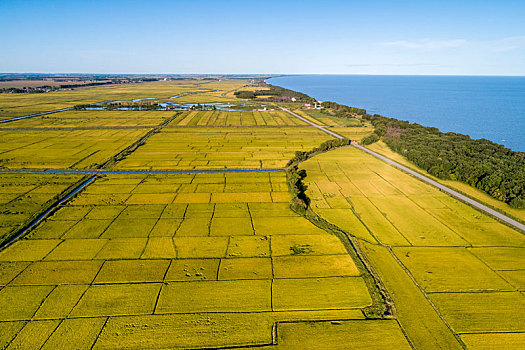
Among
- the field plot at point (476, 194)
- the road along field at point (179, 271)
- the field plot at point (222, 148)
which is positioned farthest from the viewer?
the field plot at point (222, 148)

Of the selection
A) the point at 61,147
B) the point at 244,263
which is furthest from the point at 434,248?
the point at 61,147

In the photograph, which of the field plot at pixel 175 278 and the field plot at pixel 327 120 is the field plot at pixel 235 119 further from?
the field plot at pixel 175 278

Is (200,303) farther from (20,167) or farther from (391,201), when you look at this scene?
(20,167)

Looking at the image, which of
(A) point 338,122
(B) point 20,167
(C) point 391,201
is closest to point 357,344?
(C) point 391,201

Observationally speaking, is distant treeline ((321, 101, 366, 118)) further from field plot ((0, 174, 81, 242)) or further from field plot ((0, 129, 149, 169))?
field plot ((0, 174, 81, 242))

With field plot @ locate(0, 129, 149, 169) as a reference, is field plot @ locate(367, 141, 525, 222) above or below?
below

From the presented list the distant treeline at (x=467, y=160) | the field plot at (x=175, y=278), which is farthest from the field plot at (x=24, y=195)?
the distant treeline at (x=467, y=160)

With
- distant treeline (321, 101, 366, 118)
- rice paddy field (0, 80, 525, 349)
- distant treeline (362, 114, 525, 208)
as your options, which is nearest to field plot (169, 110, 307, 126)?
distant treeline (321, 101, 366, 118)
